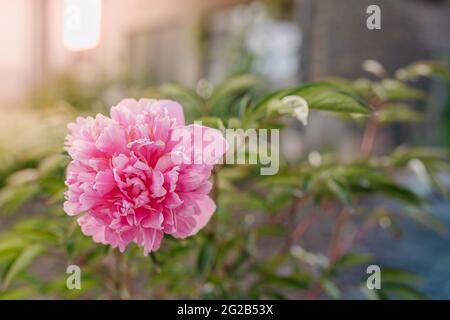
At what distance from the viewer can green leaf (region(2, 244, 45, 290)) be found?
787 mm

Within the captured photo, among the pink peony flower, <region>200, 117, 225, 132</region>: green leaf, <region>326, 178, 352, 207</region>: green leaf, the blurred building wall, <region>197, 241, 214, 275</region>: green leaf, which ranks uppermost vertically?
the blurred building wall

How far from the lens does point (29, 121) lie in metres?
3.93

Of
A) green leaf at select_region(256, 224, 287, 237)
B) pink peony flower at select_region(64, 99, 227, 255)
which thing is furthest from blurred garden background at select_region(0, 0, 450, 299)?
pink peony flower at select_region(64, 99, 227, 255)

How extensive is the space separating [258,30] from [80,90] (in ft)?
7.64

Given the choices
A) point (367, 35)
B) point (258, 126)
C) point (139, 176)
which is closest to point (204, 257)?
point (258, 126)

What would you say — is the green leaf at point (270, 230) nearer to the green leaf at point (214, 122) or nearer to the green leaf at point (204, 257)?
the green leaf at point (204, 257)

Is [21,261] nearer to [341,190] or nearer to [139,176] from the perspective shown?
[139,176]

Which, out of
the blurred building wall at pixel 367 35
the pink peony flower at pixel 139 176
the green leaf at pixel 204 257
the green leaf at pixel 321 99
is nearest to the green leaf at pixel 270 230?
the green leaf at pixel 204 257

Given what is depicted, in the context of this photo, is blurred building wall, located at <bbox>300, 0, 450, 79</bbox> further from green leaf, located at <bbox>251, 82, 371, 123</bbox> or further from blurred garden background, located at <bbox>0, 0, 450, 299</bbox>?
green leaf, located at <bbox>251, 82, 371, 123</bbox>

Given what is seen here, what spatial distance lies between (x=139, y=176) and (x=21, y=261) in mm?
341

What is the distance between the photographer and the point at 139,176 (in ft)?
1.83

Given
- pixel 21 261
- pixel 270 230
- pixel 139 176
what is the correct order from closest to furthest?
1. pixel 139 176
2. pixel 21 261
3. pixel 270 230
